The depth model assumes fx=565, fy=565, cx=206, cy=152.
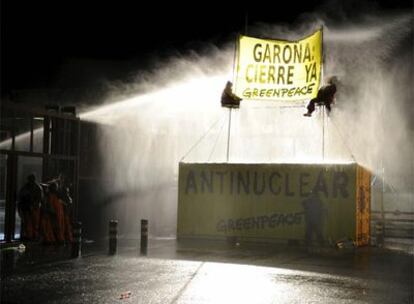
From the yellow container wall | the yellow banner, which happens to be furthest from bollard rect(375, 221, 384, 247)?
the yellow banner

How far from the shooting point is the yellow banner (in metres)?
16.4

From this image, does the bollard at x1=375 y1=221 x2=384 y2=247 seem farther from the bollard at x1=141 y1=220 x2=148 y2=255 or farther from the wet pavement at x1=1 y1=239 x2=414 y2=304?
the bollard at x1=141 y1=220 x2=148 y2=255

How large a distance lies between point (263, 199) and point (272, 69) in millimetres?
3875

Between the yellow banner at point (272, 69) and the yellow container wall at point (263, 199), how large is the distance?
218 centimetres

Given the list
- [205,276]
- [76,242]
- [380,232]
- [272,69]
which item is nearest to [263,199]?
[380,232]

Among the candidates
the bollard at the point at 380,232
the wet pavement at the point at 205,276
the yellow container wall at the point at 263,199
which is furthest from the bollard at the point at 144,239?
the bollard at the point at 380,232

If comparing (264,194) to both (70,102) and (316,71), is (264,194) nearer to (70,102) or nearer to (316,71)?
(316,71)

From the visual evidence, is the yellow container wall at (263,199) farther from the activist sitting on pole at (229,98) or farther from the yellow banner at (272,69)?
the yellow banner at (272,69)

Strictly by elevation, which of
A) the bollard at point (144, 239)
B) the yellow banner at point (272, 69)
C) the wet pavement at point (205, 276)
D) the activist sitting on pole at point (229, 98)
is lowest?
the wet pavement at point (205, 276)

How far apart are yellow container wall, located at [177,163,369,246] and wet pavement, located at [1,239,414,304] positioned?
153 centimetres

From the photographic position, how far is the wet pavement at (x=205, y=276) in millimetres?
8305

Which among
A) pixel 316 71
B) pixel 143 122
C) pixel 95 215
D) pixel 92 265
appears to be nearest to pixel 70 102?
pixel 143 122

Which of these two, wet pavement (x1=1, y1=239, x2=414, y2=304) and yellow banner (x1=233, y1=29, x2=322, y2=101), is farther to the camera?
yellow banner (x1=233, y1=29, x2=322, y2=101)

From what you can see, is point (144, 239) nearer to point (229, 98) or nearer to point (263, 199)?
point (263, 199)
